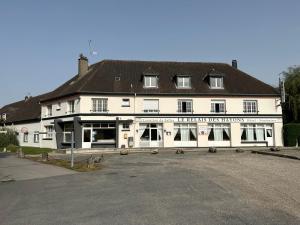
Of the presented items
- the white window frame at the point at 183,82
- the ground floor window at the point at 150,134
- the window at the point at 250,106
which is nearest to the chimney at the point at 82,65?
the ground floor window at the point at 150,134

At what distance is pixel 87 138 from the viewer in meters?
33.6

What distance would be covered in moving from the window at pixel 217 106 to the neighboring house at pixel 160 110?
4.0 inches

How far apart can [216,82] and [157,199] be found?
2855cm

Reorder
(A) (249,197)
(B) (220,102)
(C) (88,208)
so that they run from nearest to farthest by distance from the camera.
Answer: (C) (88,208)
(A) (249,197)
(B) (220,102)

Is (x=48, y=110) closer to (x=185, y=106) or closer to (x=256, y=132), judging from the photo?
(x=185, y=106)

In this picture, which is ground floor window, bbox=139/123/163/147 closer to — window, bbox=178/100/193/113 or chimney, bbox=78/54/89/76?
window, bbox=178/100/193/113

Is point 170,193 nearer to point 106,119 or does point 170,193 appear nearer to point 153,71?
point 106,119

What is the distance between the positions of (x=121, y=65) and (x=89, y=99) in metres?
6.51

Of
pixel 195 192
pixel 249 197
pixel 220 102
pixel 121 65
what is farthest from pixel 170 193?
pixel 121 65

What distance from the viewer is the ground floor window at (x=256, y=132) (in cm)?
3616

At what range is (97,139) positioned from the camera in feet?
111

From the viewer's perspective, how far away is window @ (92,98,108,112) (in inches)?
1335

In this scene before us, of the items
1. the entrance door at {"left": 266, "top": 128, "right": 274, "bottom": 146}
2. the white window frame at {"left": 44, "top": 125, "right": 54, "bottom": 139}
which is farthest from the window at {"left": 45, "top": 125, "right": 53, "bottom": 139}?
the entrance door at {"left": 266, "top": 128, "right": 274, "bottom": 146}

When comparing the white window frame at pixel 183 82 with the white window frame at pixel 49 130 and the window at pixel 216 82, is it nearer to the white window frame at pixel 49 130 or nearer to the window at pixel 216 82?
the window at pixel 216 82
